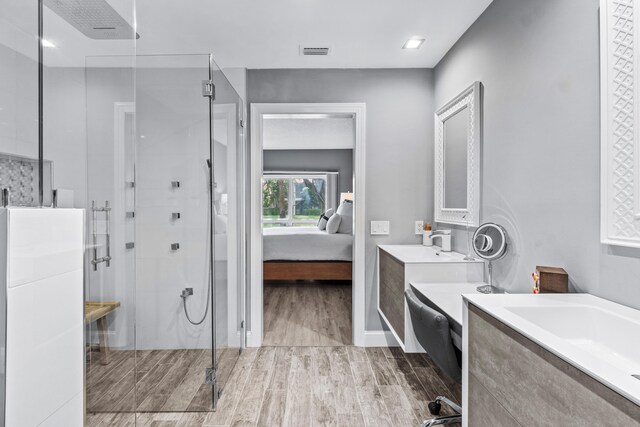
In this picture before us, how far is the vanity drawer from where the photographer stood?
2190mm

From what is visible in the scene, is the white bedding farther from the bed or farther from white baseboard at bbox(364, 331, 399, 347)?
white baseboard at bbox(364, 331, 399, 347)

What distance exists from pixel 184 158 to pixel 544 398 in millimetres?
2002

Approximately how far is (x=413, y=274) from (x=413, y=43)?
167cm

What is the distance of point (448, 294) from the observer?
73.6 inches

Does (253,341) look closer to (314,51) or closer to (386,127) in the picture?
(386,127)

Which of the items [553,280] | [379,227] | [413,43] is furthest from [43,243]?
[413,43]

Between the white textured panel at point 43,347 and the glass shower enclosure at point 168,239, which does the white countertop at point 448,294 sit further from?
the white textured panel at point 43,347

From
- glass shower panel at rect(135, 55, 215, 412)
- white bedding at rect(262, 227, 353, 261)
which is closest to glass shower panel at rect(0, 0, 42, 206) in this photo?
glass shower panel at rect(135, 55, 215, 412)

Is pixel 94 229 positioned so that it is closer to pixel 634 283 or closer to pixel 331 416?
pixel 331 416

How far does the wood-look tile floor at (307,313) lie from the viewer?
9.98ft

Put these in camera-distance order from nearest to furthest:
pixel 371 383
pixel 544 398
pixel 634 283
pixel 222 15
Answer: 1. pixel 544 398
2. pixel 634 283
3. pixel 222 15
4. pixel 371 383

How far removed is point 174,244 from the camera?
2.04m

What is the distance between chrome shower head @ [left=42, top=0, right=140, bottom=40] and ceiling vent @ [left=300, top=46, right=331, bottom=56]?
1.33 meters

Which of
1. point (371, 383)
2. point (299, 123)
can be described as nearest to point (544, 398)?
point (371, 383)
